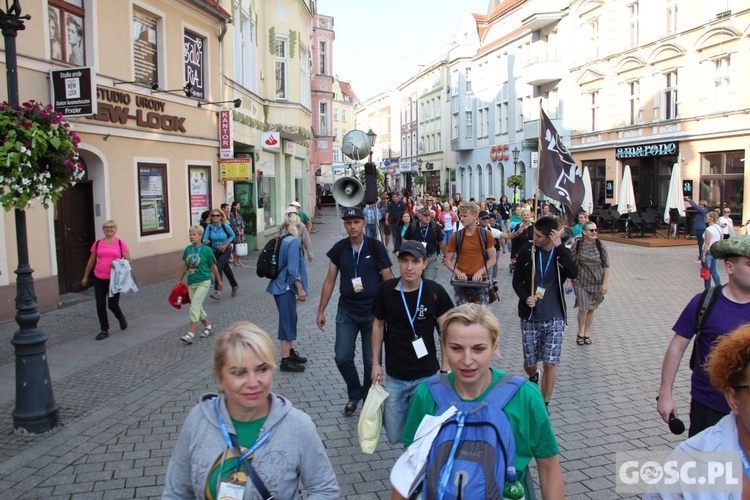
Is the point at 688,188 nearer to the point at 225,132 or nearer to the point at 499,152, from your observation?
the point at 225,132

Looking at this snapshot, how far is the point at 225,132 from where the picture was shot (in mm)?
17438

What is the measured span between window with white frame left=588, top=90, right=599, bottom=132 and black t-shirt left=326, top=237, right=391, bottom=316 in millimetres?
30615

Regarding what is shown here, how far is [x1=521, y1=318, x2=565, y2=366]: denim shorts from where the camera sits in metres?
5.93

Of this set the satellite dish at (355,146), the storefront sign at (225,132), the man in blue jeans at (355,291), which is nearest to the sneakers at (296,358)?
the man in blue jeans at (355,291)

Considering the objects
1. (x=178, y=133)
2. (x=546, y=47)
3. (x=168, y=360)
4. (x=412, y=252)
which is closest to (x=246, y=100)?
(x=178, y=133)

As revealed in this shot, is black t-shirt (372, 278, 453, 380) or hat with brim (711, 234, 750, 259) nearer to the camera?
hat with brim (711, 234, 750, 259)

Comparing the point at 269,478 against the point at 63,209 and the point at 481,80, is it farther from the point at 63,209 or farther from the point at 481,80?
the point at 481,80

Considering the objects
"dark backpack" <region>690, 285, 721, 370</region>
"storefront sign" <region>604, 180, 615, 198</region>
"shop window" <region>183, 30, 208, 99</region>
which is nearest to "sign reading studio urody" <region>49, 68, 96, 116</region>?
"shop window" <region>183, 30, 208, 99</region>

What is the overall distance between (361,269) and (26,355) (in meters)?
3.09

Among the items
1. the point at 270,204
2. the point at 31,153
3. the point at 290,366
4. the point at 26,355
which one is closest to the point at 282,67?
the point at 270,204

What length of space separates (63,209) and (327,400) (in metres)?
8.37

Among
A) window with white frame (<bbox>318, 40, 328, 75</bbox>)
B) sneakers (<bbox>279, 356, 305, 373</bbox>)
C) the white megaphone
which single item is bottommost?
sneakers (<bbox>279, 356, 305, 373</bbox>)

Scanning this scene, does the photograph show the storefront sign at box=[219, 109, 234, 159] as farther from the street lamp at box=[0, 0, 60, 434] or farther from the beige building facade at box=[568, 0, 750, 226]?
the beige building facade at box=[568, 0, 750, 226]

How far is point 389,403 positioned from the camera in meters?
4.54
